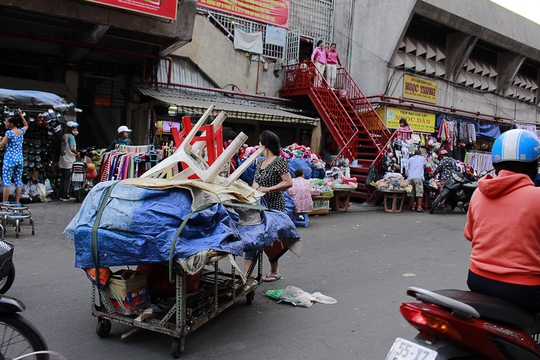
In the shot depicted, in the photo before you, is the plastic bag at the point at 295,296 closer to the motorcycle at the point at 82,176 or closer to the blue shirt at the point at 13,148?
the blue shirt at the point at 13,148

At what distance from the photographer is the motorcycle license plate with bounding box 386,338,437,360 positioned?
7.79 feet

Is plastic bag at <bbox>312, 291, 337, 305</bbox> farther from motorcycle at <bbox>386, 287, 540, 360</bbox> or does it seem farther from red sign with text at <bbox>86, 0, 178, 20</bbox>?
red sign with text at <bbox>86, 0, 178, 20</bbox>

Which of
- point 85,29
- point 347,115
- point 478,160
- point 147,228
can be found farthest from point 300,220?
point 478,160

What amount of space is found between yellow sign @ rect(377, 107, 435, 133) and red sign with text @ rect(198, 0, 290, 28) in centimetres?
512

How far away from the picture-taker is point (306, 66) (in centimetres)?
1686

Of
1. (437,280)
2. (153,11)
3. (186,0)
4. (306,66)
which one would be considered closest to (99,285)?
(437,280)

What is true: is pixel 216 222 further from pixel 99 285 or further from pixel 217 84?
pixel 217 84

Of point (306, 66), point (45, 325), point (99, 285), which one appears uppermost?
point (306, 66)

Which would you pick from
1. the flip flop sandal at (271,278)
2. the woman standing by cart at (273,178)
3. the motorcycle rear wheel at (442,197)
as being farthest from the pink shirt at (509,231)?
the motorcycle rear wheel at (442,197)

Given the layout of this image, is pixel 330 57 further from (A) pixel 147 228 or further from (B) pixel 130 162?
(A) pixel 147 228

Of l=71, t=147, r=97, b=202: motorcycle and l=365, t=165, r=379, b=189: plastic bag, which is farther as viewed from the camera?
l=365, t=165, r=379, b=189: plastic bag

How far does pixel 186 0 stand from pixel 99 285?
399 inches

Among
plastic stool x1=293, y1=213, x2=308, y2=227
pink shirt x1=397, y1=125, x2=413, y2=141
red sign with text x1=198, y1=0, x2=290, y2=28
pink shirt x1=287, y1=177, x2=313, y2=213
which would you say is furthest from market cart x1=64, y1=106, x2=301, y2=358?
red sign with text x1=198, y1=0, x2=290, y2=28

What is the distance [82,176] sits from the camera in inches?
445
